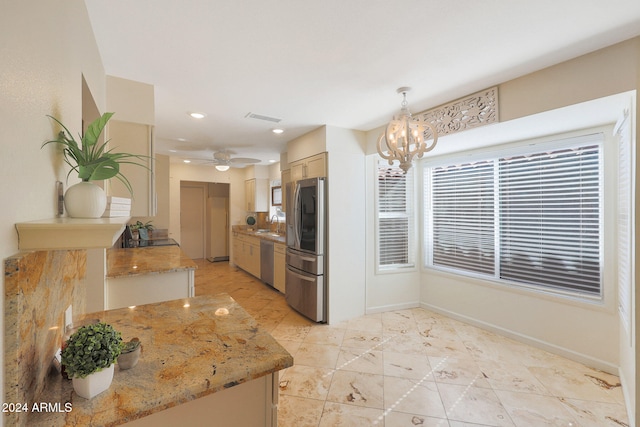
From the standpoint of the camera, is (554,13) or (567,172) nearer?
(554,13)

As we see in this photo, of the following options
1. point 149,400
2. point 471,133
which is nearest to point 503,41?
point 471,133

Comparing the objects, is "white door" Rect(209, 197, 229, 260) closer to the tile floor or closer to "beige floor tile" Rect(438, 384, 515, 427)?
the tile floor

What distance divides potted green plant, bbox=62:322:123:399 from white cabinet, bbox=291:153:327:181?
2.81 m

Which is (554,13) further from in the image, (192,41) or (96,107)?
(96,107)

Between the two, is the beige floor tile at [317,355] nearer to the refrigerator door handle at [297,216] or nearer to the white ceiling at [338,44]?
the refrigerator door handle at [297,216]

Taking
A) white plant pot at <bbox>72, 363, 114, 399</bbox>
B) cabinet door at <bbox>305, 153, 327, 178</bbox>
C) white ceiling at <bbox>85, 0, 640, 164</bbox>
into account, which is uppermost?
white ceiling at <bbox>85, 0, 640, 164</bbox>

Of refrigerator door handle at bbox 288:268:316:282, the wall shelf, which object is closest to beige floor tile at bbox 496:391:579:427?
refrigerator door handle at bbox 288:268:316:282

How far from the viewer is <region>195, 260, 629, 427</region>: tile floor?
187 centimetres

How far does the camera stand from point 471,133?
8.70 ft

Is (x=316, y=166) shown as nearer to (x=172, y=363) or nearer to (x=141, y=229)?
(x=141, y=229)

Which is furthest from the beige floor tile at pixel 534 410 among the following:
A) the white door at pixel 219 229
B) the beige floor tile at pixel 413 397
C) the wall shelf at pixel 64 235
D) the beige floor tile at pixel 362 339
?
the white door at pixel 219 229

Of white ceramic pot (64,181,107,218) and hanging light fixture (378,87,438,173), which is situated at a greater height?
hanging light fixture (378,87,438,173)

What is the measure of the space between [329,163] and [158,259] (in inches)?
84.1

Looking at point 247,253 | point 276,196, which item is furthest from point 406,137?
point 247,253
